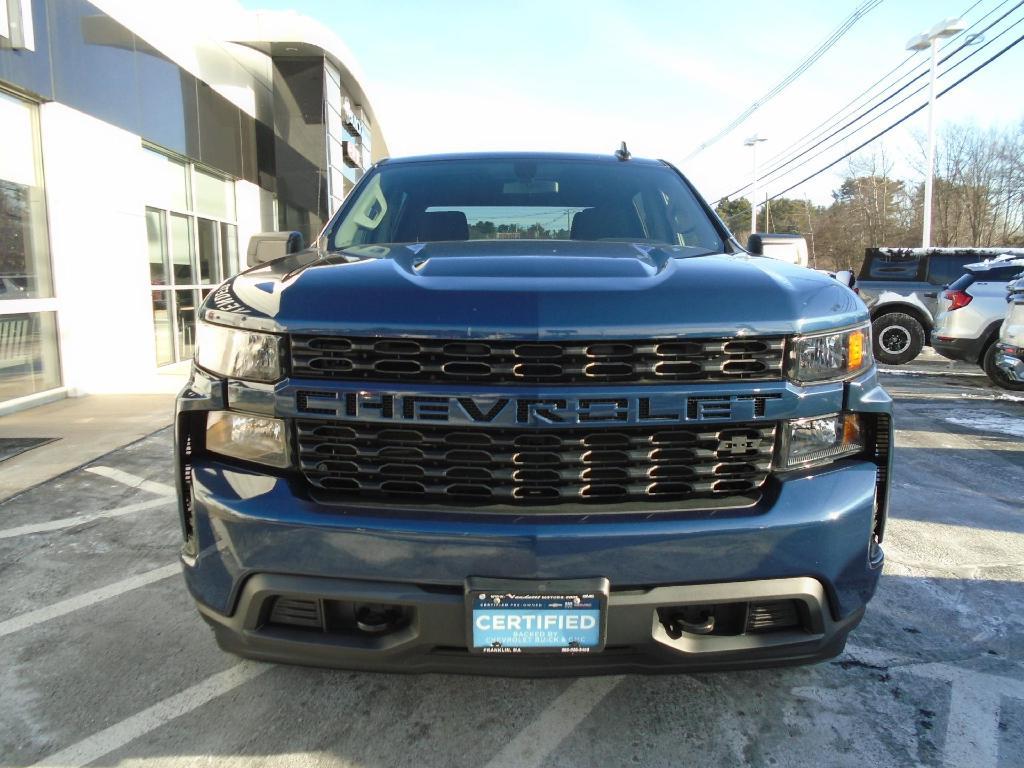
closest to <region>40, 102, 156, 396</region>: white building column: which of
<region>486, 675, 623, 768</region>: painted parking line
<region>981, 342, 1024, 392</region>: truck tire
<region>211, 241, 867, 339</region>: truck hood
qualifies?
<region>211, 241, 867, 339</region>: truck hood

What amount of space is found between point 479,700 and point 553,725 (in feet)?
0.88

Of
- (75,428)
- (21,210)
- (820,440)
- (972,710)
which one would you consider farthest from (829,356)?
(21,210)

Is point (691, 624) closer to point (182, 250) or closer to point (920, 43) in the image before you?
point (182, 250)

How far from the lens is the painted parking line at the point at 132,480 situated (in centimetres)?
468

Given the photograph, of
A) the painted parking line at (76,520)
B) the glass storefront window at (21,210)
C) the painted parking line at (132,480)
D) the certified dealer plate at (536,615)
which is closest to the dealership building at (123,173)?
the glass storefront window at (21,210)

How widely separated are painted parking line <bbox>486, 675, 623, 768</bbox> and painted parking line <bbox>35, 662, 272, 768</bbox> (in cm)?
98

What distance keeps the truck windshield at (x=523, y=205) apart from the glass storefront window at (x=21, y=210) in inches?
221

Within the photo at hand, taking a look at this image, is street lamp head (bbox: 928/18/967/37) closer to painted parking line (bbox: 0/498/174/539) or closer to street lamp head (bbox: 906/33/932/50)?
street lamp head (bbox: 906/33/932/50)

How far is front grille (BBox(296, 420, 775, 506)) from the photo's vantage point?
6.02 ft

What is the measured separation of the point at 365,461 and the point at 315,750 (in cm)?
92

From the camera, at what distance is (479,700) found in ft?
7.71

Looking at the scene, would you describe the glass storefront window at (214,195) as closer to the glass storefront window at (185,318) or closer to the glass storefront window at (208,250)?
the glass storefront window at (208,250)

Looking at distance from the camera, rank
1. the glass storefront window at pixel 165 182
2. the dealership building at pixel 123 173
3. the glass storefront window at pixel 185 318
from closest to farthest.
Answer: the dealership building at pixel 123 173 → the glass storefront window at pixel 165 182 → the glass storefront window at pixel 185 318

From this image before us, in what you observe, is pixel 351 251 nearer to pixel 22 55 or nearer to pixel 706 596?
pixel 706 596
